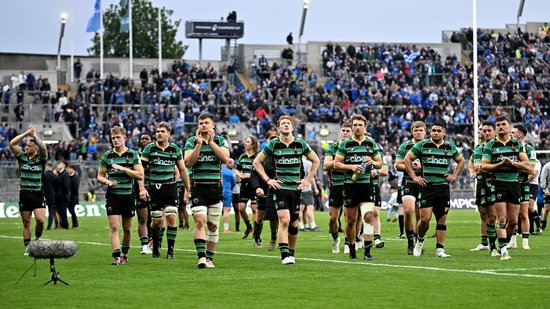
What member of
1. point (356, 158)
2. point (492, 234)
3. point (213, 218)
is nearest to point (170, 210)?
point (213, 218)

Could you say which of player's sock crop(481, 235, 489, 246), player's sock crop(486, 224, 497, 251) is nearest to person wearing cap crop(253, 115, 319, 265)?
player's sock crop(486, 224, 497, 251)

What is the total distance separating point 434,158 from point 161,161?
4849 millimetres

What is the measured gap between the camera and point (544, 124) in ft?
200

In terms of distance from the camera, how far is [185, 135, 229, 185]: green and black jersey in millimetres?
18125

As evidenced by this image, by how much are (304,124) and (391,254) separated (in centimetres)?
3725

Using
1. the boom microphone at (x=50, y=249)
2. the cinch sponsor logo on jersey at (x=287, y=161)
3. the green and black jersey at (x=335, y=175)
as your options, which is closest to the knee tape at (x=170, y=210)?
the cinch sponsor logo on jersey at (x=287, y=161)

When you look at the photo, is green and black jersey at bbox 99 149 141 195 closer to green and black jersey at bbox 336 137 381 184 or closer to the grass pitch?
the grass pitch

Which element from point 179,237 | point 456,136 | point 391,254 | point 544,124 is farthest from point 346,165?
point 544,124

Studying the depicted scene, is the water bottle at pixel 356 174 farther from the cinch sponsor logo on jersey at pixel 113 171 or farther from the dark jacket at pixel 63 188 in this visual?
the dark jacket at pixel 63 188

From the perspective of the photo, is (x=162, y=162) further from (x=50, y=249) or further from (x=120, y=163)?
(x=50, y=249)

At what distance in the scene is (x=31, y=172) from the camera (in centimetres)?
2289

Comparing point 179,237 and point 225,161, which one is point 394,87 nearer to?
point 179,237

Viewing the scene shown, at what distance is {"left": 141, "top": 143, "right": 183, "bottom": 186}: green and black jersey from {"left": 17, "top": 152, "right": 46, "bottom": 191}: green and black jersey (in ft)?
10.5

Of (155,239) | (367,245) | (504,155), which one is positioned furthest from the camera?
(155,239)
